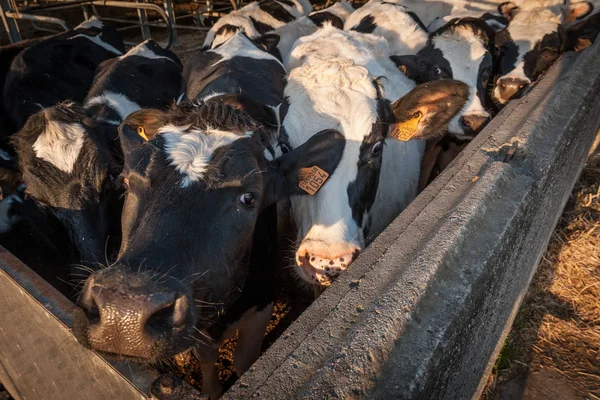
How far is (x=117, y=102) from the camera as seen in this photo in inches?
140

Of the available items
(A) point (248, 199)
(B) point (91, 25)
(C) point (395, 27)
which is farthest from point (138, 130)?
(B) point (91, 25)

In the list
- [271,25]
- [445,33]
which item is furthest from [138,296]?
[271,25]

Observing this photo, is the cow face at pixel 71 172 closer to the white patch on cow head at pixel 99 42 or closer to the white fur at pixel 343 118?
the white fur at pixel 343 118

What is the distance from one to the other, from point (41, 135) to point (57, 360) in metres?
1.65

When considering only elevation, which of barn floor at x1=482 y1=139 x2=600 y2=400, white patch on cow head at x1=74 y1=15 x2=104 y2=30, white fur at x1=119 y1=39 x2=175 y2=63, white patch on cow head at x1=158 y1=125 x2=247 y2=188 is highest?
white patch on cow head at x1=158 y1=125 x2=247 y2=188

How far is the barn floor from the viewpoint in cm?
246

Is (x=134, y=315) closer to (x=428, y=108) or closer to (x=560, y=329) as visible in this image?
(x=428, y=108)

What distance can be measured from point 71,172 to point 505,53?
4612mm

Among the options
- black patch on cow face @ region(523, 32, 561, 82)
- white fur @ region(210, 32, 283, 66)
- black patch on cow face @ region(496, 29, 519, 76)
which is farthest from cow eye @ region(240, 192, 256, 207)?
black patch on cow face @ region(523, 32, 561, 82)

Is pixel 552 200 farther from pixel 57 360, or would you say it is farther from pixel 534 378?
pixel 57 360

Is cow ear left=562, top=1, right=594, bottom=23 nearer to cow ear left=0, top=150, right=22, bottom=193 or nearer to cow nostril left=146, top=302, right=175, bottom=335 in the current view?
cow nostril left=146, top=302, right=175, bottom=335

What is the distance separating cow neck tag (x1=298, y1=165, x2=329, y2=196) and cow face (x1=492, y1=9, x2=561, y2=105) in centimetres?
311

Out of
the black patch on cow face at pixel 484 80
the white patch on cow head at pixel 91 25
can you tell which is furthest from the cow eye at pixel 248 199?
the white patch on cow head at pixel 91 25

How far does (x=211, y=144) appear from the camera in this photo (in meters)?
1.90
